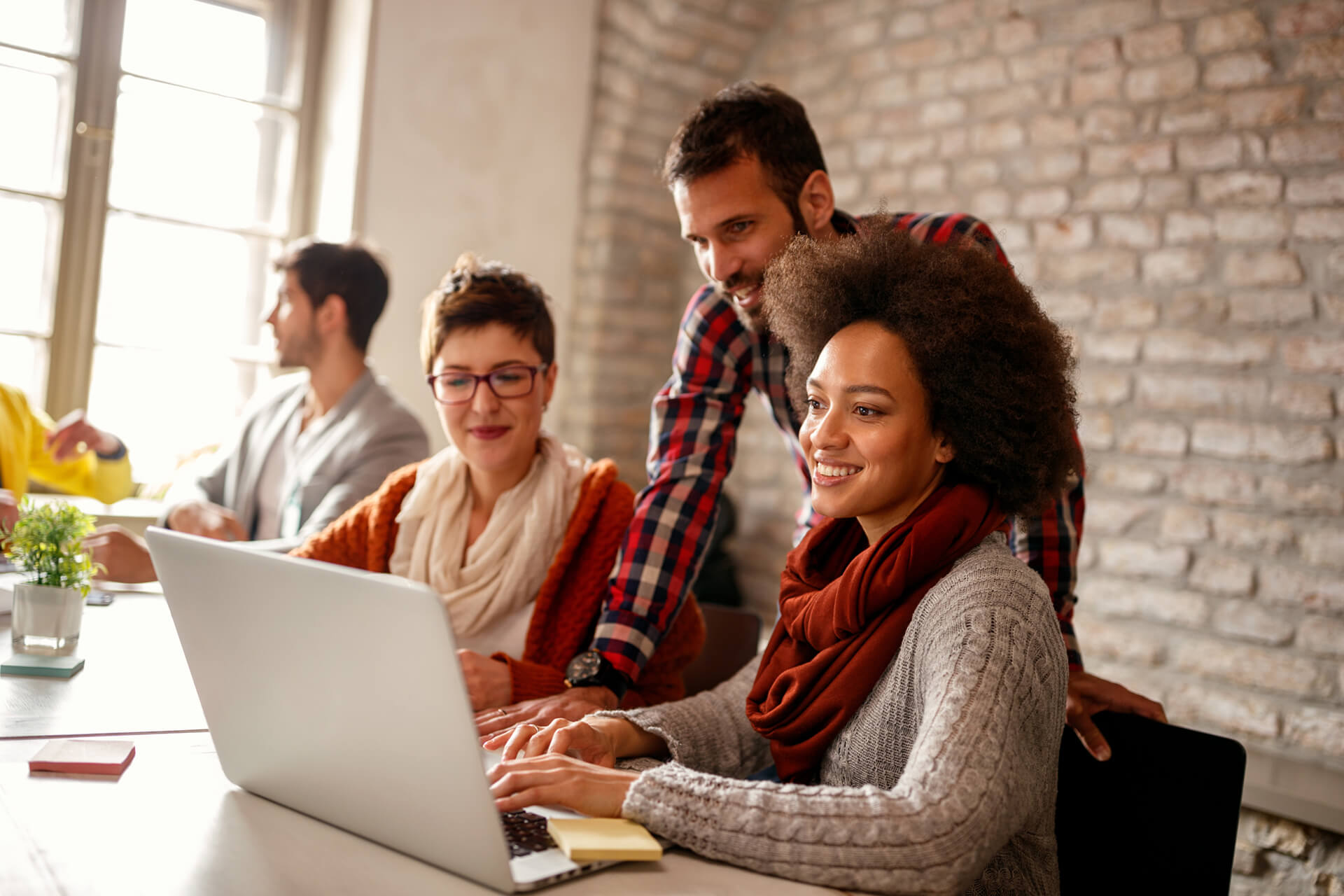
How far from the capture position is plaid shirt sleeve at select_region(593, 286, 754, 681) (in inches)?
69.7

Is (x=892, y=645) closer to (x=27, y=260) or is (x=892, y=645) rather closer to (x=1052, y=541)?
(x=1052, y=541)

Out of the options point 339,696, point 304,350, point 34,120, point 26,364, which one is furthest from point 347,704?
point 34,120

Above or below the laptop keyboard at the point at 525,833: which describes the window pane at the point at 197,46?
above

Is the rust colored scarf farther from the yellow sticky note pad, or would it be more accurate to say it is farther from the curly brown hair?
the yellow sticky note pad

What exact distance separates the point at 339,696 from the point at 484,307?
3.72 ft

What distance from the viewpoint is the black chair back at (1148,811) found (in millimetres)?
1329

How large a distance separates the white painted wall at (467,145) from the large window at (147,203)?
1.31ft

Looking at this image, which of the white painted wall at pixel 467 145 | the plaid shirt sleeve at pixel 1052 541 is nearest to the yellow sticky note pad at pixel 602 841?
the plaid shirt sleeve at pixel 1052 541

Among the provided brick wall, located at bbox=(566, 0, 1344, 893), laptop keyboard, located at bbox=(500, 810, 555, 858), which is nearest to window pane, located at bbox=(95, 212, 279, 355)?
brick wall, located at bbox=(566, 0, 1344, 893)

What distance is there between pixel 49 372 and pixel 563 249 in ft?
6.31

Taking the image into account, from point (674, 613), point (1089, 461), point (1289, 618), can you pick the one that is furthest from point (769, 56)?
point (674, 613)

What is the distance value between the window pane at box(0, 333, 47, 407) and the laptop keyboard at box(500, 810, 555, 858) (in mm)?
3416

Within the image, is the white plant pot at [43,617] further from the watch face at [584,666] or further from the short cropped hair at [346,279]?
the short cropped hair at [346,279]

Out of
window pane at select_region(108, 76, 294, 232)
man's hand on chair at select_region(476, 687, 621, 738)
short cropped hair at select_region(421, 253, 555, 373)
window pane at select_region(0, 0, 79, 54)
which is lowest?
man's hand on chair at select_region(476, 687, 621, 738)
